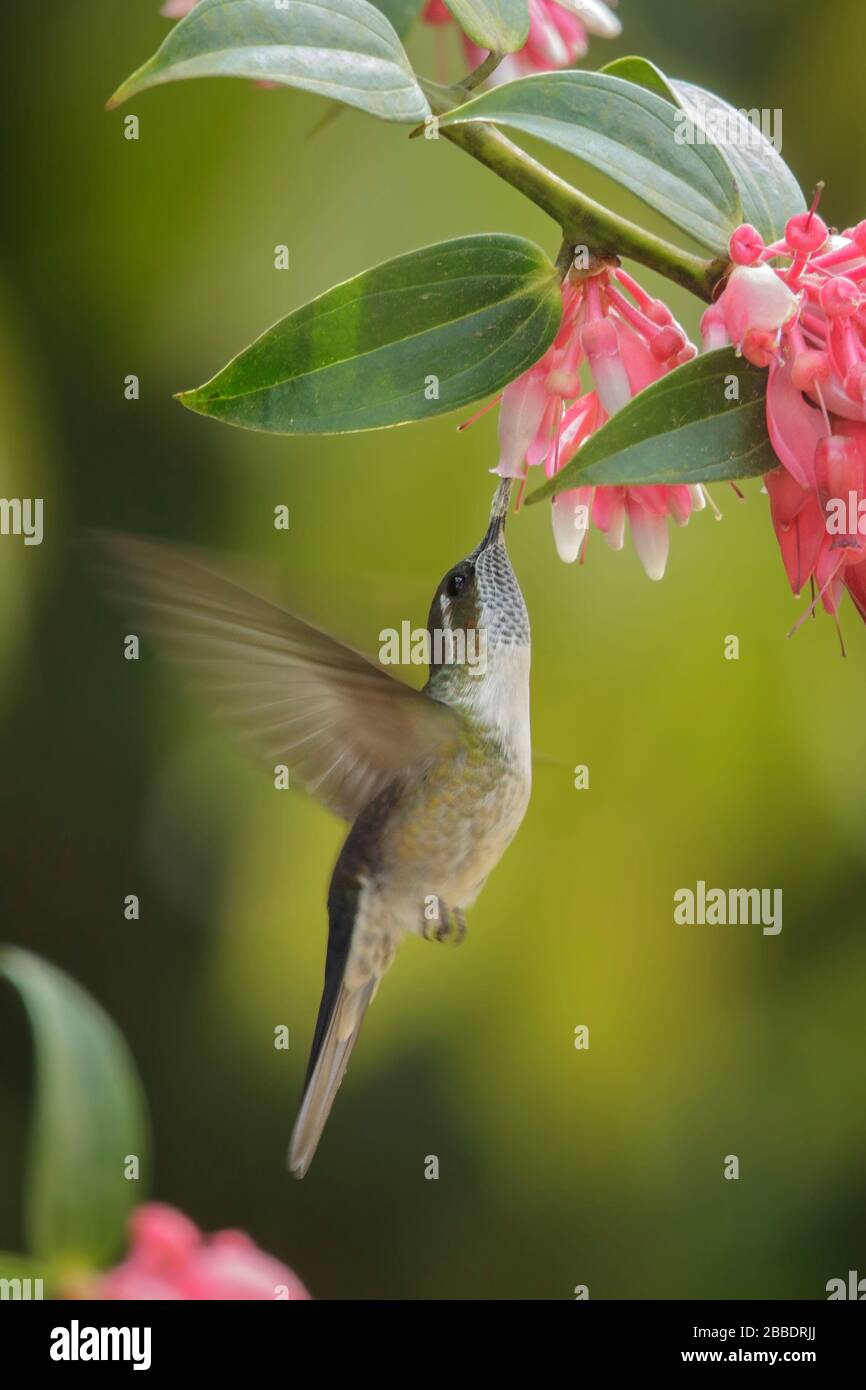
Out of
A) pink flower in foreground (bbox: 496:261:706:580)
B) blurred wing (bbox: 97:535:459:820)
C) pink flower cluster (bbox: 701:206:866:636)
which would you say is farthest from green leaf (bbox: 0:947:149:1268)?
pink flower cluster (bbox: 701:206:866:636)

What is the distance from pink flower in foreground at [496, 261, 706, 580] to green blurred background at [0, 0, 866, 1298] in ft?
4.24

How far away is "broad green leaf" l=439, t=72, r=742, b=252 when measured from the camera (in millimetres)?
665

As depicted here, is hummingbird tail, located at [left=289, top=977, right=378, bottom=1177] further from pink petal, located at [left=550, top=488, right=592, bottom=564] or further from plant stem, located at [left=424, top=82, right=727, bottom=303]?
plant stem, located at [left=424, top=82, right=727, bottom=303]

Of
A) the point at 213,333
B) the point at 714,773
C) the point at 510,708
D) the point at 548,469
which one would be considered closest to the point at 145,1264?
the point at 510,708

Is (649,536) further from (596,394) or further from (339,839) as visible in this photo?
(339,839)

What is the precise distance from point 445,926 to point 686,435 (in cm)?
43

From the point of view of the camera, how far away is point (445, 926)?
97 centimetres

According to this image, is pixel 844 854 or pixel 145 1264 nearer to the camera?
pixel 145 1264

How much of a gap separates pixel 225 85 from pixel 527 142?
48cm

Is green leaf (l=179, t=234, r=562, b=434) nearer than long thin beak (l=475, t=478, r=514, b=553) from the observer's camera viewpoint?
Yes

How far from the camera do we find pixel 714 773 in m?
2.19

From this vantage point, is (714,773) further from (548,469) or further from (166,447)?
(548,469)

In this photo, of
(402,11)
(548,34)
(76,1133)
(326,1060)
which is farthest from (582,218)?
(76,1133)

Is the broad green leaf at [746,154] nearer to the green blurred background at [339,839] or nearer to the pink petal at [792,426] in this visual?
the pink petal at [792,426]
